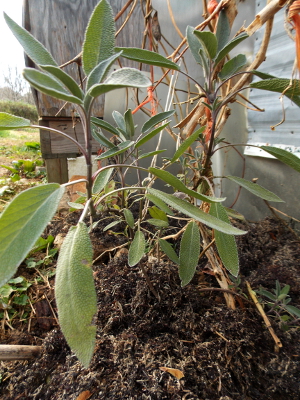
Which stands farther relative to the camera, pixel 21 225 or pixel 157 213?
pixel 157 213

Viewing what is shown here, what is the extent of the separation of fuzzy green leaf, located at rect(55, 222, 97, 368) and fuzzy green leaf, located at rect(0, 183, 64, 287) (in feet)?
0.20

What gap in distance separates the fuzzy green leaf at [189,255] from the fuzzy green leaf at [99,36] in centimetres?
42

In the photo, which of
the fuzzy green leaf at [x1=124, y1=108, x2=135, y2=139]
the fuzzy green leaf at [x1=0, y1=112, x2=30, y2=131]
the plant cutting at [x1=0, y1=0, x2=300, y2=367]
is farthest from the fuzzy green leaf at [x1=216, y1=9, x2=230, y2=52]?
the fuzzy green leaf at [x1=0, y1=112, x2=30, y2=131]

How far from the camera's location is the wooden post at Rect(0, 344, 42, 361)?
0.57 meters

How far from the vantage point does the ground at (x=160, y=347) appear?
0.50m

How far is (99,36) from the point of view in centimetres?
42

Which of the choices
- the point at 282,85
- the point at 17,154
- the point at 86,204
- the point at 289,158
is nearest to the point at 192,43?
the point at 282,85

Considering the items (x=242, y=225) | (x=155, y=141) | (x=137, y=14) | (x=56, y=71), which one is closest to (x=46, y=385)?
(x=56, y=71)

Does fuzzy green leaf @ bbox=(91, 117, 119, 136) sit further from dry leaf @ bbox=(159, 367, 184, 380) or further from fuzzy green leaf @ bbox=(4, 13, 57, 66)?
dry leaf @ bbox=(159, 367, 184, 380)

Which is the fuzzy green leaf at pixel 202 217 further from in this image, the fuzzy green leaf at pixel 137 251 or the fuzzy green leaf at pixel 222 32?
the fuzzy green leaf at pixel 222 32

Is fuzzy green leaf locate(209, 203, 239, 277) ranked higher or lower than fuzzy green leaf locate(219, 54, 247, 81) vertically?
lower

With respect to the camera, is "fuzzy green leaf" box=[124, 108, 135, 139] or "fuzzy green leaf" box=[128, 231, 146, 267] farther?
"fuzzy green leaf" box=[124, 108, 135, 139]

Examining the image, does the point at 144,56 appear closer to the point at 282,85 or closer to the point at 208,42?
the point at 208,42

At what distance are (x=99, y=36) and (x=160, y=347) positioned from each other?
2.11 ft
